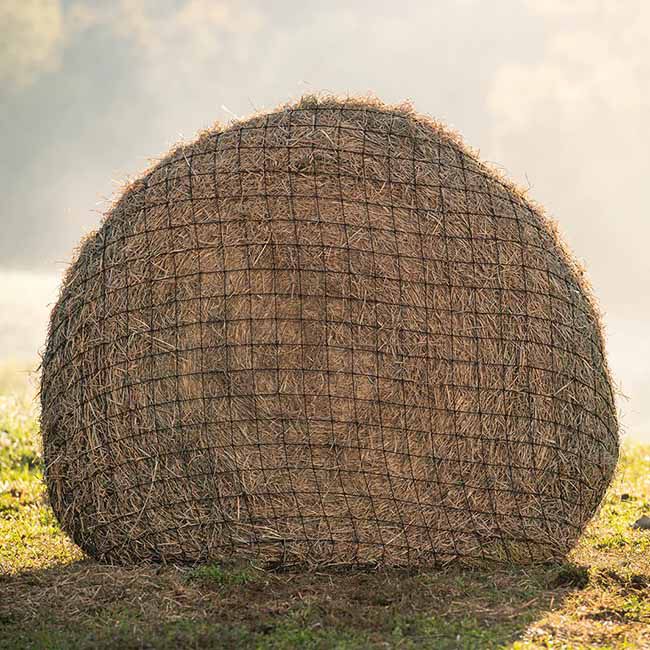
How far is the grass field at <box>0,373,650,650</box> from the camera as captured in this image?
18.6ft

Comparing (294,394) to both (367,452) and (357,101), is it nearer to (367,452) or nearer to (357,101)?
(367,452)

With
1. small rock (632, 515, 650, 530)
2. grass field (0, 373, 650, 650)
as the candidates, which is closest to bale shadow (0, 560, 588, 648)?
grass field (0, 373, 650, 650)

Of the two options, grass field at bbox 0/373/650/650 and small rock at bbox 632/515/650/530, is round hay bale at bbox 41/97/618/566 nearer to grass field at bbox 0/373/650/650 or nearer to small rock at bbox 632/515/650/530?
grass field at bbox 0/373/650/650

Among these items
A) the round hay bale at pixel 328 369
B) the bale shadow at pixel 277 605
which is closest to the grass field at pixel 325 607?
the bale shadow at pixel 277 605

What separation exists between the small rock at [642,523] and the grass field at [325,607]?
1511 millimetres

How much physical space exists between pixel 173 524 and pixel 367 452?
5.33ft

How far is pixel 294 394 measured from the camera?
23.1 ft

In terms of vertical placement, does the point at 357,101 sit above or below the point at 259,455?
above

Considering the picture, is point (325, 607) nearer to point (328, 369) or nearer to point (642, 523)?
point (328, 369)

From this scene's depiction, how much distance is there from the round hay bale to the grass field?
37 centimetres

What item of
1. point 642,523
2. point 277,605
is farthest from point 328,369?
point 642,523

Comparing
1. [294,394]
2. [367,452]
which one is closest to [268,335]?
[294,394]

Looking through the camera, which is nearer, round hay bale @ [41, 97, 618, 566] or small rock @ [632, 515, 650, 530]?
round hay bale @ [41, 97, 618, 566]

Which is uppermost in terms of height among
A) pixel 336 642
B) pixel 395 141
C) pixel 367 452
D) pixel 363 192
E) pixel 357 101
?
pixel 357 101
